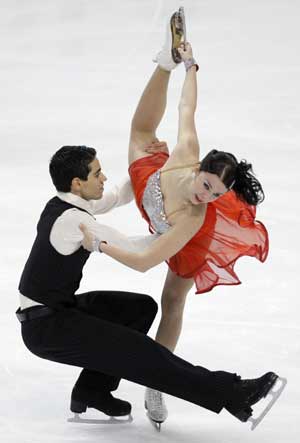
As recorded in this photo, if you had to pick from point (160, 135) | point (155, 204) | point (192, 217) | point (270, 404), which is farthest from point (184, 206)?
point (160, 135)

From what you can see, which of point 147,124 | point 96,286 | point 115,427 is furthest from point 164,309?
point 96,286

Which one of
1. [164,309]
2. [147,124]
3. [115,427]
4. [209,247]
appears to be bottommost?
[115,427]

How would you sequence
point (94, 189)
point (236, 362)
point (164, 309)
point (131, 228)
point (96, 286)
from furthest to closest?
point (131, 228) → point (96, 286) → point (236, 362) → point (164, 309) → point (94, 189)

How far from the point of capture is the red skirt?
419cm

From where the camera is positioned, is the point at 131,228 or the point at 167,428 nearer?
the point at 167,428

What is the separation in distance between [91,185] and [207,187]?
0.44m

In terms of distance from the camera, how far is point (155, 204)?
4180mm

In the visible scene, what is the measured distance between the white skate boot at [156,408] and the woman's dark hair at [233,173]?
0.84 metres

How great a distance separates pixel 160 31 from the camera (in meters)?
8.91

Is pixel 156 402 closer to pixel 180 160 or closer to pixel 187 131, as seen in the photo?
pixel 180 160

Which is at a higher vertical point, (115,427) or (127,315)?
(127,315)

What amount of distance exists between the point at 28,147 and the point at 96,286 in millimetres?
2020

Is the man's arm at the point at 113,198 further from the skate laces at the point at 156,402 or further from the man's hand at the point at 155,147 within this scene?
the skate laces at the point at 156,402

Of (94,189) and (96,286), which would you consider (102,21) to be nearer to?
(96,286)
